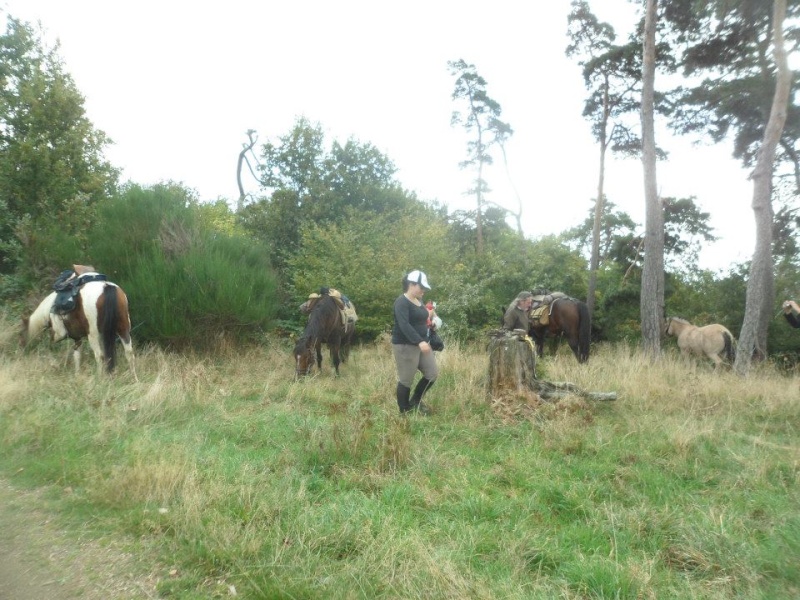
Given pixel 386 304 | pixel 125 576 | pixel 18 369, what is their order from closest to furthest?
1. pixel 125 576
2. pixel 18 369
3. pixel 386 304

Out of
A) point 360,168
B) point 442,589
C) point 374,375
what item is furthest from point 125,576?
point 360,168

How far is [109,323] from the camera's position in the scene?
8281 mm

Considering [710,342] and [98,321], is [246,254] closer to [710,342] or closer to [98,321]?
[98,321]

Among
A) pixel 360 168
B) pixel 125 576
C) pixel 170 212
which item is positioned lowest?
pixel 125 576

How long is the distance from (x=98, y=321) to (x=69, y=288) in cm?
77

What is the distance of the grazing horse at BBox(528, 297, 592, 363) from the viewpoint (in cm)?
1148

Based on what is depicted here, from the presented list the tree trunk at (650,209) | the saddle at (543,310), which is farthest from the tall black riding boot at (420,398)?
the tree trunk at (650,209)

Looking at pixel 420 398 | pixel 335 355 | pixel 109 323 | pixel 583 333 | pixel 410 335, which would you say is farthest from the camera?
pixel 583 333

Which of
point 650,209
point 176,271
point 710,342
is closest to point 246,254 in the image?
point 176,271

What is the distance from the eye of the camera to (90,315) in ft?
27.3

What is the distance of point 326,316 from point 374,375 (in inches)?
53.2

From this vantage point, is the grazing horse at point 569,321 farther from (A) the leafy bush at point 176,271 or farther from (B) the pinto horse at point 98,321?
(B) the pinto horse at point 98,321

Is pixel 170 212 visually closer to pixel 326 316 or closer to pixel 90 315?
pixel 90 315

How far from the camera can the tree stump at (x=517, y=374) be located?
680cm
